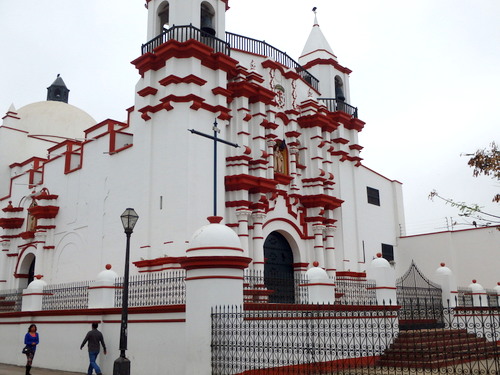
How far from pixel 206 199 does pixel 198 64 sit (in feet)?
13.5

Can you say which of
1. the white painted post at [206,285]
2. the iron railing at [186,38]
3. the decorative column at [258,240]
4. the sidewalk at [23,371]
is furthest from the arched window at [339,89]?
the sidewalk at [23,371]

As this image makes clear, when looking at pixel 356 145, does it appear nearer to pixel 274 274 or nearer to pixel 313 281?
pixel 274 274

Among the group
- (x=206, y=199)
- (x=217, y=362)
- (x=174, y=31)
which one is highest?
(x=174, y=31)

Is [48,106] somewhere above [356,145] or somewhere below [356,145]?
above

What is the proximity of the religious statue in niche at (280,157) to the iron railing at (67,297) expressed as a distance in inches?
311

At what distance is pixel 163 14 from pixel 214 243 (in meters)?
10.8

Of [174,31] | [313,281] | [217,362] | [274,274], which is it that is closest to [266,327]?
[217,362]

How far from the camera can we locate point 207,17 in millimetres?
17406

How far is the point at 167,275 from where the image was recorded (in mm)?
13336

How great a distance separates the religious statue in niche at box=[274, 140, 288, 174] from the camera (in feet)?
60.5

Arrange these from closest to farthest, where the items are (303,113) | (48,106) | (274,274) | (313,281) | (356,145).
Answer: (313,281)
(274,274)
(303,113)
(356,145)
(48,106)

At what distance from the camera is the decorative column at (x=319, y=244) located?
60.4 feet

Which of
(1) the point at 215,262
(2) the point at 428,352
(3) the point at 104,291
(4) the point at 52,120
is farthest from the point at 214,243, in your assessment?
(4) the point at 52,120

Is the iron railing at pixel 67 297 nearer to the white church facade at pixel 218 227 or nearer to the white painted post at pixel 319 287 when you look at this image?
the white church facade at pixel 218 227
